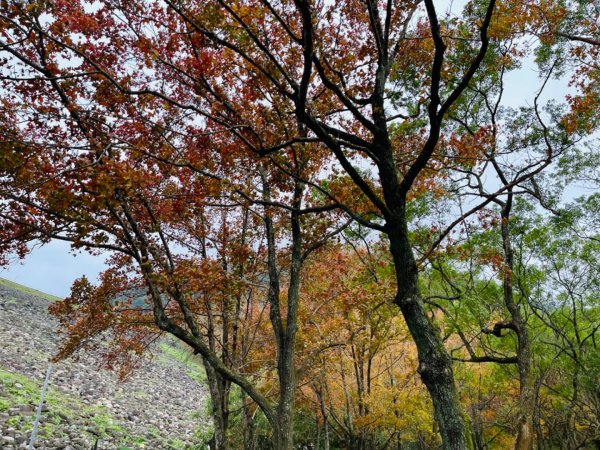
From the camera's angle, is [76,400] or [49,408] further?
[76,400]

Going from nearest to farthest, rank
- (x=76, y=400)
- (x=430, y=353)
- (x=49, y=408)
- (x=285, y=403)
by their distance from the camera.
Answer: (x=430, y=353)
(x=285, y=403)
(x=49, y=408)
(x=76, y=400)

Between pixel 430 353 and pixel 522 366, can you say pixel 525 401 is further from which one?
pixel 430 353

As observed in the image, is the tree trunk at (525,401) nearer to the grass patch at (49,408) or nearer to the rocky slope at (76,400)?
the rocky slope at (76,400)

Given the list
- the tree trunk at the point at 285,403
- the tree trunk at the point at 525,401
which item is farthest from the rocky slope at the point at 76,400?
the tree trunk at the point at 525,401

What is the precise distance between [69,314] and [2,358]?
14.6 metres

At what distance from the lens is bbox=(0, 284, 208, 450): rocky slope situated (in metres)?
14.0

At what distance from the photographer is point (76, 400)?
1895 cm

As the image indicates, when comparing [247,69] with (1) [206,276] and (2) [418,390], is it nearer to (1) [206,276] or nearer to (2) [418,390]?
(1) [206,276]

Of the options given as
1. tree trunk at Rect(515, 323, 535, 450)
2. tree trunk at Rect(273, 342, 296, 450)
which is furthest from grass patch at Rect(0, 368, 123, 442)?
tree trunk at Rect(515, 323, 535, 450)

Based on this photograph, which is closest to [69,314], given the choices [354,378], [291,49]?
[291,49]

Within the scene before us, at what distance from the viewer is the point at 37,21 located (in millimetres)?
4848

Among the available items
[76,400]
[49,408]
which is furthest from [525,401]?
[76,400]

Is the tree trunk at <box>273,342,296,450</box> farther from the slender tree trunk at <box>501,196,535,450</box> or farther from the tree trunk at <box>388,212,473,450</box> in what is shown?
the slender tree trunk at <box>501,196,535,450</box>

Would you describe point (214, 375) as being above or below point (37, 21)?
below
